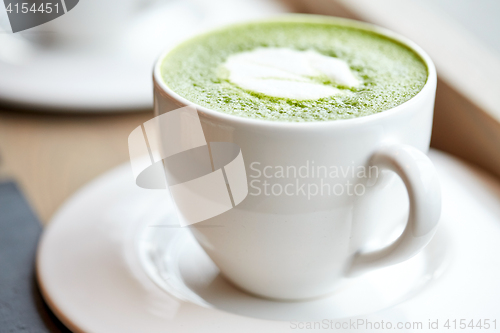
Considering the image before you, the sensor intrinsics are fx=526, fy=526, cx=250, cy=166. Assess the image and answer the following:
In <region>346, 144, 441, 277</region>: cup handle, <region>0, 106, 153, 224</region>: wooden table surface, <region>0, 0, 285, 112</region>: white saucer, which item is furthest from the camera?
<region>0, 0, 285, 112</region>: white saucer

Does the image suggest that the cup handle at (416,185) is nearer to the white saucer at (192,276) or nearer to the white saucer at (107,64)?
the white saucer at (192,276)

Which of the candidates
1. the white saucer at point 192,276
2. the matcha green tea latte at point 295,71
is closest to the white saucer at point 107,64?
the matcha green tea latte at point 295,71

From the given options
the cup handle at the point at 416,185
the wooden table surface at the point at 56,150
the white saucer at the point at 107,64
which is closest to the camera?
the cup handle at the point at 416,185

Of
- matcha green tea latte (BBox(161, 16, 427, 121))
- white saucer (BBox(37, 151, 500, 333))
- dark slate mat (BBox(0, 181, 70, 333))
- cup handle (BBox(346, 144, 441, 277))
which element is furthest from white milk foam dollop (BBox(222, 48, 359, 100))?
dark slate mat (BBox(0, 181, 70, 333))

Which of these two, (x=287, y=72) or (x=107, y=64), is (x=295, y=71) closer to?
(x=287, y=72)

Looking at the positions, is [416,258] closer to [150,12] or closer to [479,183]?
[479,183]

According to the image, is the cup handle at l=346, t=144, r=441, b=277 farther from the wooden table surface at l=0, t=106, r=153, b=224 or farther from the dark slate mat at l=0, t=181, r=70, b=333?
the wooden table surface at l=0, t=106, r=153, b=224
